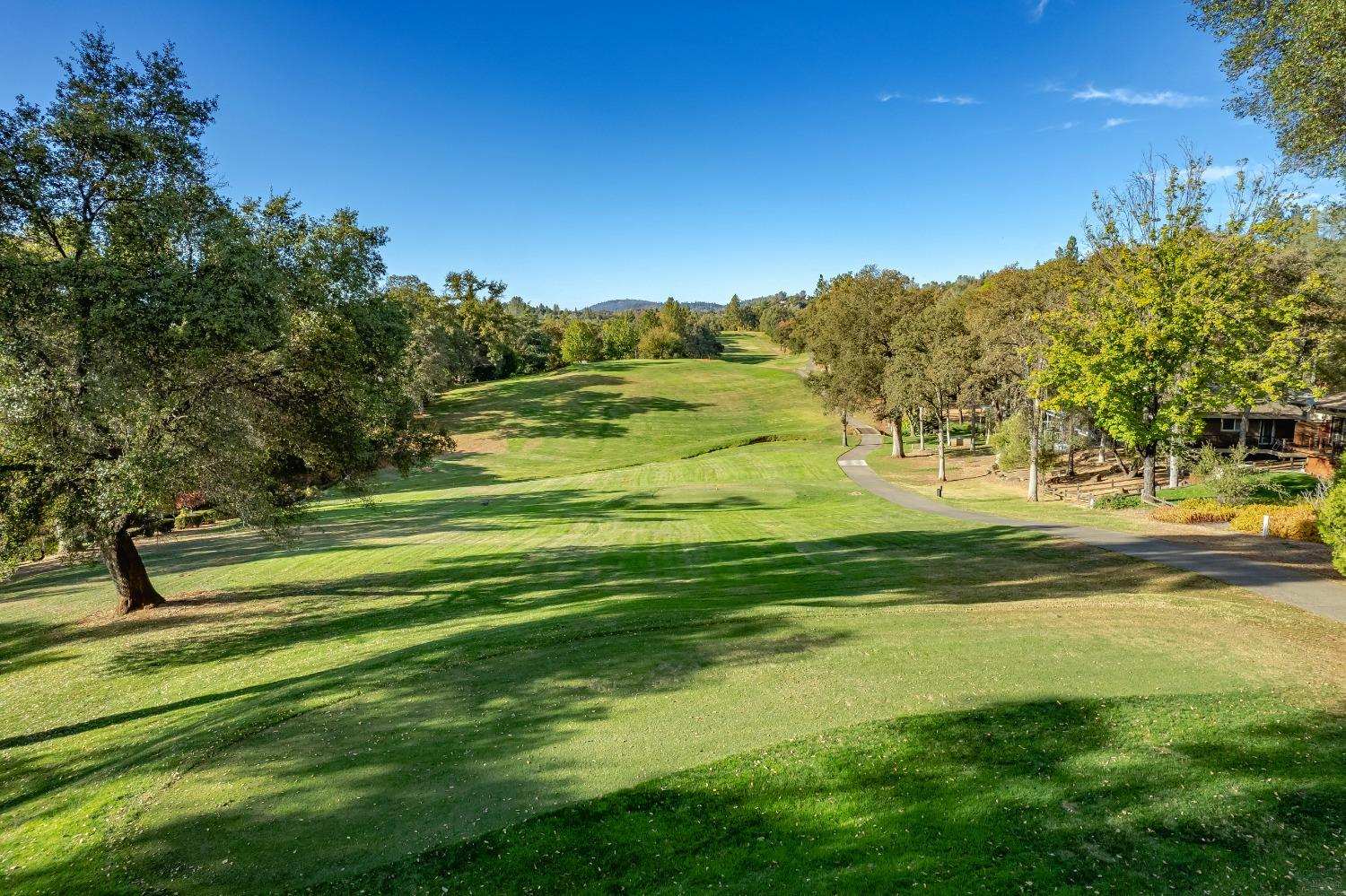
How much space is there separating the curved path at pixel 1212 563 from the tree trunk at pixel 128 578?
3188cm

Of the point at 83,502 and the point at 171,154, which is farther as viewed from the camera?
the point at 171,154

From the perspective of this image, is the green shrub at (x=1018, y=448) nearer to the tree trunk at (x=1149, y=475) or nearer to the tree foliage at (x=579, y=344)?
the tree trunk at (x=1149, y=475)

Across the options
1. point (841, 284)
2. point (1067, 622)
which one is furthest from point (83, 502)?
point (841, 284)

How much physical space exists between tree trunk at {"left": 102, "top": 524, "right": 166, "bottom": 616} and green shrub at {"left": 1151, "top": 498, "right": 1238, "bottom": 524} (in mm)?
37524

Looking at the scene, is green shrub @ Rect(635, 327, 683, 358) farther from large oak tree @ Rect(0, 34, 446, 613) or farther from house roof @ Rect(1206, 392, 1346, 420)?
large oak tree @ Rect(0, 34, 446, 613)

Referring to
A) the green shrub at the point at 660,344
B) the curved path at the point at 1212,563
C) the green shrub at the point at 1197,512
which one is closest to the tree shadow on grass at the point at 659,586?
the curved path at the point at 1212,563

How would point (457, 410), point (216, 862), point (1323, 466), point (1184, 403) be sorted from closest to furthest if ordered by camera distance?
Result: point (216, 862) → point (1184, 403) → point (1323, 466) → point (457, 410)

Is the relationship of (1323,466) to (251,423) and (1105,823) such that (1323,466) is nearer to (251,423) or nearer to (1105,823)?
(1105,823)

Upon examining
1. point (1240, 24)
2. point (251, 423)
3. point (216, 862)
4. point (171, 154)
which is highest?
point (1240, 24)

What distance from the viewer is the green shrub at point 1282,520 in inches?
787

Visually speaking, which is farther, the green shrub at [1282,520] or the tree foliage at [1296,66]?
the green shrub at [1282,520]

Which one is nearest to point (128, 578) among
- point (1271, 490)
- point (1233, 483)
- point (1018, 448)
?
Result: point (1233, 483)

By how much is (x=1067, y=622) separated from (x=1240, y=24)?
16.8 metres

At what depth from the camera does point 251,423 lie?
16.3 m
